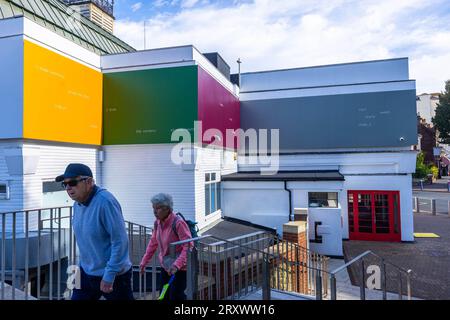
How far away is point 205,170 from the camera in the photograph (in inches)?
454

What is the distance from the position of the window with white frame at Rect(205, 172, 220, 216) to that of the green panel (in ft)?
8.58

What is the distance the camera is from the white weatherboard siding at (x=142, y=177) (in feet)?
34.4

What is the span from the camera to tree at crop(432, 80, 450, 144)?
4291 centimetres

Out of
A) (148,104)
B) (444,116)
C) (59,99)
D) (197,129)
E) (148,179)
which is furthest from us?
(444,116)

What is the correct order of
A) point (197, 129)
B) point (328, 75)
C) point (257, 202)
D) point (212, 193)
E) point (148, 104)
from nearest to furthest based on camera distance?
point (197, 129) → point (148, 104) → point (212, 193) → point (257, 202) → point (328, 75)

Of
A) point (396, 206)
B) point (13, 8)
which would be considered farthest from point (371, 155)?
point (13, 8)

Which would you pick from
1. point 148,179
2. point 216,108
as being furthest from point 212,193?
point 216,108

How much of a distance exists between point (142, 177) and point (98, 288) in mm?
7798

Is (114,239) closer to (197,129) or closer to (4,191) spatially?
(4,191)

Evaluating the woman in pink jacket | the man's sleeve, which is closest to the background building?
the woman in pink jacket

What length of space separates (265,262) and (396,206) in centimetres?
1258

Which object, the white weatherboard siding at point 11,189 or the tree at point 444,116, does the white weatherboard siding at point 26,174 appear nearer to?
the white weatherboard siding at point 11,189

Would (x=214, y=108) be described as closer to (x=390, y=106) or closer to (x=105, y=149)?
(x=105, y=149)

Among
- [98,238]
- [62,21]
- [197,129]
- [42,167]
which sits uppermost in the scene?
[62,21]
